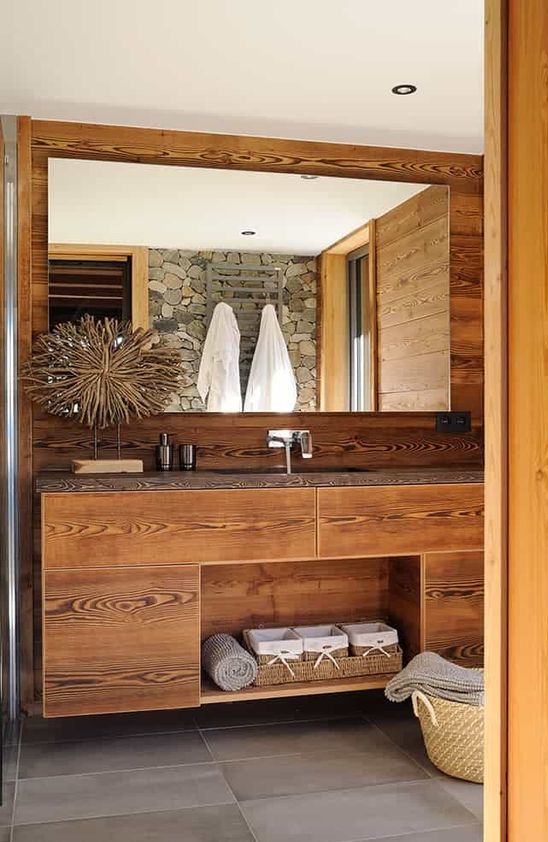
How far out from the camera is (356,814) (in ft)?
8.11

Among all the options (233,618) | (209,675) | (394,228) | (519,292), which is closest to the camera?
(519,292)

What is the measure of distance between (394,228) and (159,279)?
3.28ft

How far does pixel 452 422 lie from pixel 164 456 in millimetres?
1212

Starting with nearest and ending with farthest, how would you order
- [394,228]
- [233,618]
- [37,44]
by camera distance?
[37,44]
[233,618]
[394,228]

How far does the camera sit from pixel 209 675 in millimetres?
3139

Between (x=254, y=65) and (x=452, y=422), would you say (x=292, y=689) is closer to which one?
(x=452, y=422)

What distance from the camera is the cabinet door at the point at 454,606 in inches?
125

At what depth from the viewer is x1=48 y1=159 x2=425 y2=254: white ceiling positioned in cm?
340

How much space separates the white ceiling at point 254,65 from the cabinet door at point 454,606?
1.62 meters

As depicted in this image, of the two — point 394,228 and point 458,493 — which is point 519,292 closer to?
point 458,493

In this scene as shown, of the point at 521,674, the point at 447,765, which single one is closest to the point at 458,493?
the point at 447,765

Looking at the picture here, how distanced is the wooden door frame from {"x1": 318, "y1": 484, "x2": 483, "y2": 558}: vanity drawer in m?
1.04

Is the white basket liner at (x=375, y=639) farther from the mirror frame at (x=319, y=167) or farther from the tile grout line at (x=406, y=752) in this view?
the mirror frame at (x=319, y=167)

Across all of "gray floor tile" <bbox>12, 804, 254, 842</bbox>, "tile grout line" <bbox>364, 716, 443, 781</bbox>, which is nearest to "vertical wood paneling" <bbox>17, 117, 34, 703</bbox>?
"gray floor tile" <bbox>12, 804, 254, 842</bbox>
